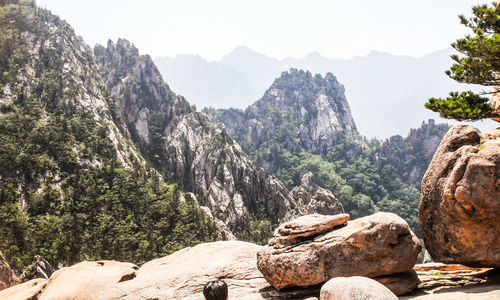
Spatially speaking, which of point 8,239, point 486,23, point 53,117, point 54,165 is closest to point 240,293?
point 486,23

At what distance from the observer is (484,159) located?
9.92 meters

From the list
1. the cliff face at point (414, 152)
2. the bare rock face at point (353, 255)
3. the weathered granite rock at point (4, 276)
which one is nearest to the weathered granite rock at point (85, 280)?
the weathered granite rock at point (4, 276)

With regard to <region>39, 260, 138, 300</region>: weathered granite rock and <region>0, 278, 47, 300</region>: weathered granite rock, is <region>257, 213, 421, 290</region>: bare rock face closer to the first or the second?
<region>39, 260, 138, 300</region>: weathered granite rock

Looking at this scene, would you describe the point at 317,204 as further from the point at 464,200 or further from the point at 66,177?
the point at 464,200

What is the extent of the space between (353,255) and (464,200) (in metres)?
4.54

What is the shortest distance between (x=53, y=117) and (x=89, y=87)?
2552 centimetres

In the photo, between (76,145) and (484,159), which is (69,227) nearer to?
(76,145)

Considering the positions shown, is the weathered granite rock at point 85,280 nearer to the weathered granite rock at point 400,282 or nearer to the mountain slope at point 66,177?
the weathered granite rock at point 400,282

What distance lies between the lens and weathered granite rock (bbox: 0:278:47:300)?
13480mm

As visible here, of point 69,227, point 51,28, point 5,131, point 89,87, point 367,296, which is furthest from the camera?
point 51,28

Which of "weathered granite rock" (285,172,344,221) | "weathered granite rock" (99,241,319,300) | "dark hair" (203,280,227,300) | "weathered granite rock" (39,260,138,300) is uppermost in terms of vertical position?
"dark hair" (203,280,227,300)

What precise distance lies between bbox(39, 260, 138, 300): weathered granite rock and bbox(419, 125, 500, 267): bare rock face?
588 inches

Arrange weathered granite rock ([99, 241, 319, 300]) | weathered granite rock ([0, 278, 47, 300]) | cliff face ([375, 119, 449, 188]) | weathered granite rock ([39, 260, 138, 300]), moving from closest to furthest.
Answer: weathered granite rock ([99, 241, 319, 300])
weathered granite rock ([39, 260, 138, 300])
weathered granite rock ([0, 278, 47, 300])
cliff face ([375, 119, 449, 188])

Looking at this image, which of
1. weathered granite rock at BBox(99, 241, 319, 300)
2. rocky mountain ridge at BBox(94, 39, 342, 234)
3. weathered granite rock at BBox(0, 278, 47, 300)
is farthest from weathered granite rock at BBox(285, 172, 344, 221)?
weathered granite rock at BBox(0, 278, 47, 300)
